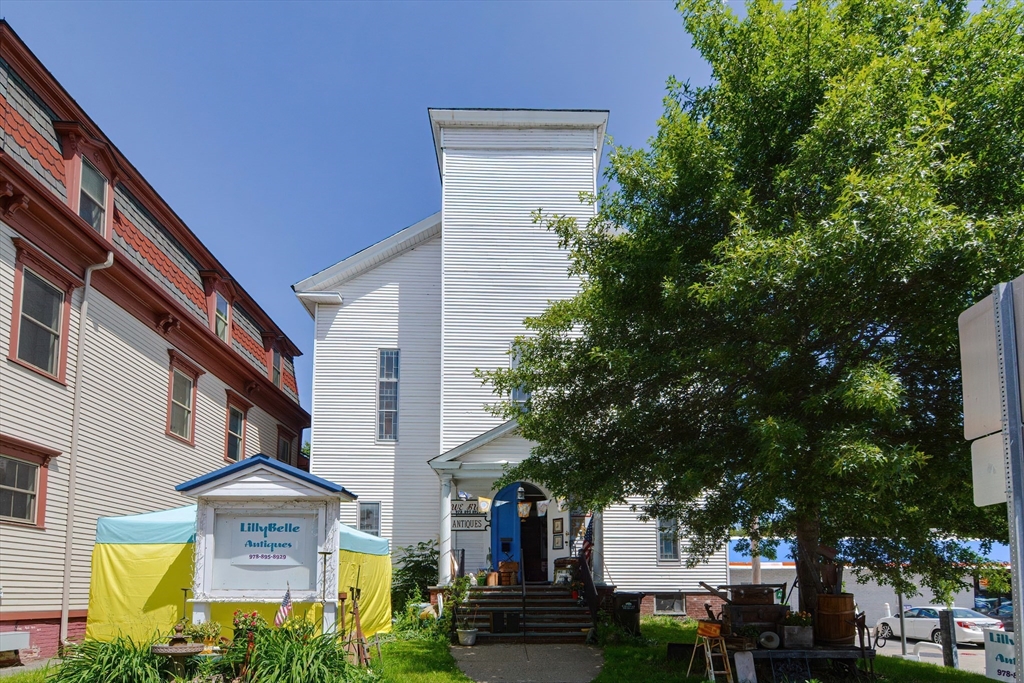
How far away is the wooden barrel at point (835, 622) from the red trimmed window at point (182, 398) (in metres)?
14.5

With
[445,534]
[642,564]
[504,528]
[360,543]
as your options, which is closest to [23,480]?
[360,543]

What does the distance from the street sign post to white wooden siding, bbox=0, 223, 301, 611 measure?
13.7 meters

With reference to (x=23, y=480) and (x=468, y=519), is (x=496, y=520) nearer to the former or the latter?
(x=468, y=519)

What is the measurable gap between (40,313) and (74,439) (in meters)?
2.34

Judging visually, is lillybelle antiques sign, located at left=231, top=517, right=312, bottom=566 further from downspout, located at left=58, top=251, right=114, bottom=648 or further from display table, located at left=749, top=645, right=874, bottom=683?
display table, located at left=749, top=645, right=874, bottom=683

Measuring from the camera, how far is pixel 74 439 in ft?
51.9

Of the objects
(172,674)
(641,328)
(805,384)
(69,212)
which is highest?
(69,212)

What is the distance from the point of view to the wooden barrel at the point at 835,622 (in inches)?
524

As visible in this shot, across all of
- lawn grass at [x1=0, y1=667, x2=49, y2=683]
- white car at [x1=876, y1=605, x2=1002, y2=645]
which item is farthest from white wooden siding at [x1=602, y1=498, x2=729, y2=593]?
lawn grass at [x1=0, y1=667, x2=49, y2=683]

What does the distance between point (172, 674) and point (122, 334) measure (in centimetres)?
1021

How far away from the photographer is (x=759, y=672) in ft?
43.0

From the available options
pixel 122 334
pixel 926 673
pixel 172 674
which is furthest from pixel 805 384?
pixel 122 334

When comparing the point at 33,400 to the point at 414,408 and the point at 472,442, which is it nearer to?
the point at 472,442

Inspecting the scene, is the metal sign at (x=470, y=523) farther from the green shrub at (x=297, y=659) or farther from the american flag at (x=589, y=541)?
the green shrub at (x=297, y=659)
